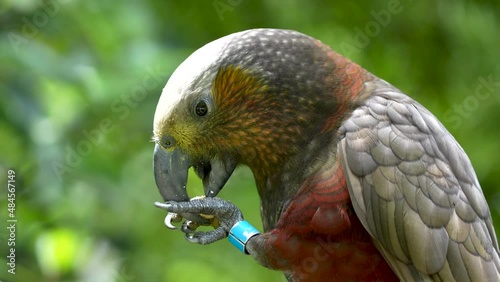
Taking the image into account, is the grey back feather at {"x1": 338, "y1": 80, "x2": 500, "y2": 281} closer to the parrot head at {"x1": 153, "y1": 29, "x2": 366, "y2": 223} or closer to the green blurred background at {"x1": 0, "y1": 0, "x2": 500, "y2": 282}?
the parrot head at {"x1": 153, "y1": 29, "x2": 366, "y2": 223}

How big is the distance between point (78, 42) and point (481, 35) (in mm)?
2464

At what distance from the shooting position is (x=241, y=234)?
3.08m

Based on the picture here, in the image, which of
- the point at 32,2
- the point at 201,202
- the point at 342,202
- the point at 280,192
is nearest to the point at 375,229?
the point at 342,202

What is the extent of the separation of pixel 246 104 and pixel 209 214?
49 cm

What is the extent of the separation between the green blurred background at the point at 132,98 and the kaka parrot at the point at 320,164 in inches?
41.0

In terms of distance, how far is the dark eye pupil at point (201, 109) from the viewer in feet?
10.1

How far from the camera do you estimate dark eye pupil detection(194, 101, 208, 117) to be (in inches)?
121

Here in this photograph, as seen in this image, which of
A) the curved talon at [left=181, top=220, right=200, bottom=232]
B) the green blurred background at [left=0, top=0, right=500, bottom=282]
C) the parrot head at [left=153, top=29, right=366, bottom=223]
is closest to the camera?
the parrot head at [left=153, top=29, right=366, bottom=223]

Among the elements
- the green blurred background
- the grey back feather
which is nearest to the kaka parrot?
the grey back feather

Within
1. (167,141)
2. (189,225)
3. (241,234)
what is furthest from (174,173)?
(241,234)

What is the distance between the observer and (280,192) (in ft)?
10.4

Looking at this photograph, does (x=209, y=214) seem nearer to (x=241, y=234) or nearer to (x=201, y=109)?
(x=241, y=234)

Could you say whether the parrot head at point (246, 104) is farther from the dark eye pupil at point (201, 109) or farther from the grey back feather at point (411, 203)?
the grey back feather at point (411, 203)

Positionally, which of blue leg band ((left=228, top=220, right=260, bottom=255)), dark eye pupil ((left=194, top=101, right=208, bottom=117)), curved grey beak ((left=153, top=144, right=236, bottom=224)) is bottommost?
blue leg band ((left=228, top=220, right=260, bottom=255))
